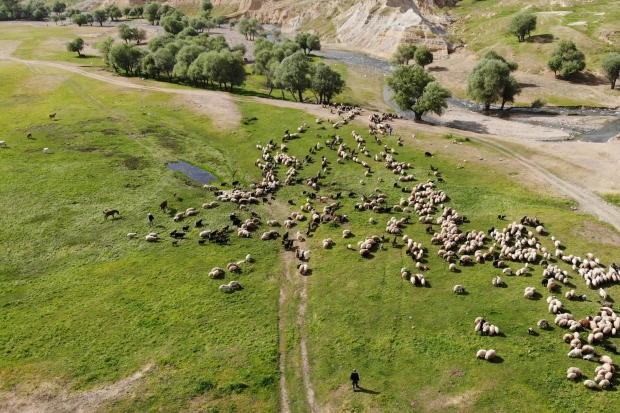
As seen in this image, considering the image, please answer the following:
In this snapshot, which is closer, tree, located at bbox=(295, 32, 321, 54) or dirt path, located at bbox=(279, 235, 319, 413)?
dirt path, located at bbox=(279, 235, 319, 413)

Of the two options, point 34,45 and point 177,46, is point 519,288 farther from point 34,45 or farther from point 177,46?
point 34,45

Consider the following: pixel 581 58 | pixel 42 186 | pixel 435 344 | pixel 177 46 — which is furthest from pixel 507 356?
pixel 177 46

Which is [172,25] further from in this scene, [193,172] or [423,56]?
[193,172]

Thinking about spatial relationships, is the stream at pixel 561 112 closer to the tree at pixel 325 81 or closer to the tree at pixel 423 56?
the tree at pixel 325 81

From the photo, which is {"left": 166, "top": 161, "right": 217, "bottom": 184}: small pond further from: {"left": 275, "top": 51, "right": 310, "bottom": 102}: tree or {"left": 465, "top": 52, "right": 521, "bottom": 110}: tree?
{"left": 465, "top": 52, "right": 521, "bottom": 110}: tree

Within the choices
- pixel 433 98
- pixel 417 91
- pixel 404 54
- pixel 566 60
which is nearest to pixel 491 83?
pixel 417 91

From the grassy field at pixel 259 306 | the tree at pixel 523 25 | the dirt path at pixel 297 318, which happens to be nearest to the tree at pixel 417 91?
the grassy field at pixel 259 306

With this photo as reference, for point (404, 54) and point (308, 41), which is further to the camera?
point (308, 41)

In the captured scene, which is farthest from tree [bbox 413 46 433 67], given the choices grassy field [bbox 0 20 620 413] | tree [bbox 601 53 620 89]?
grassy field [bbox 0 20 620 413]
